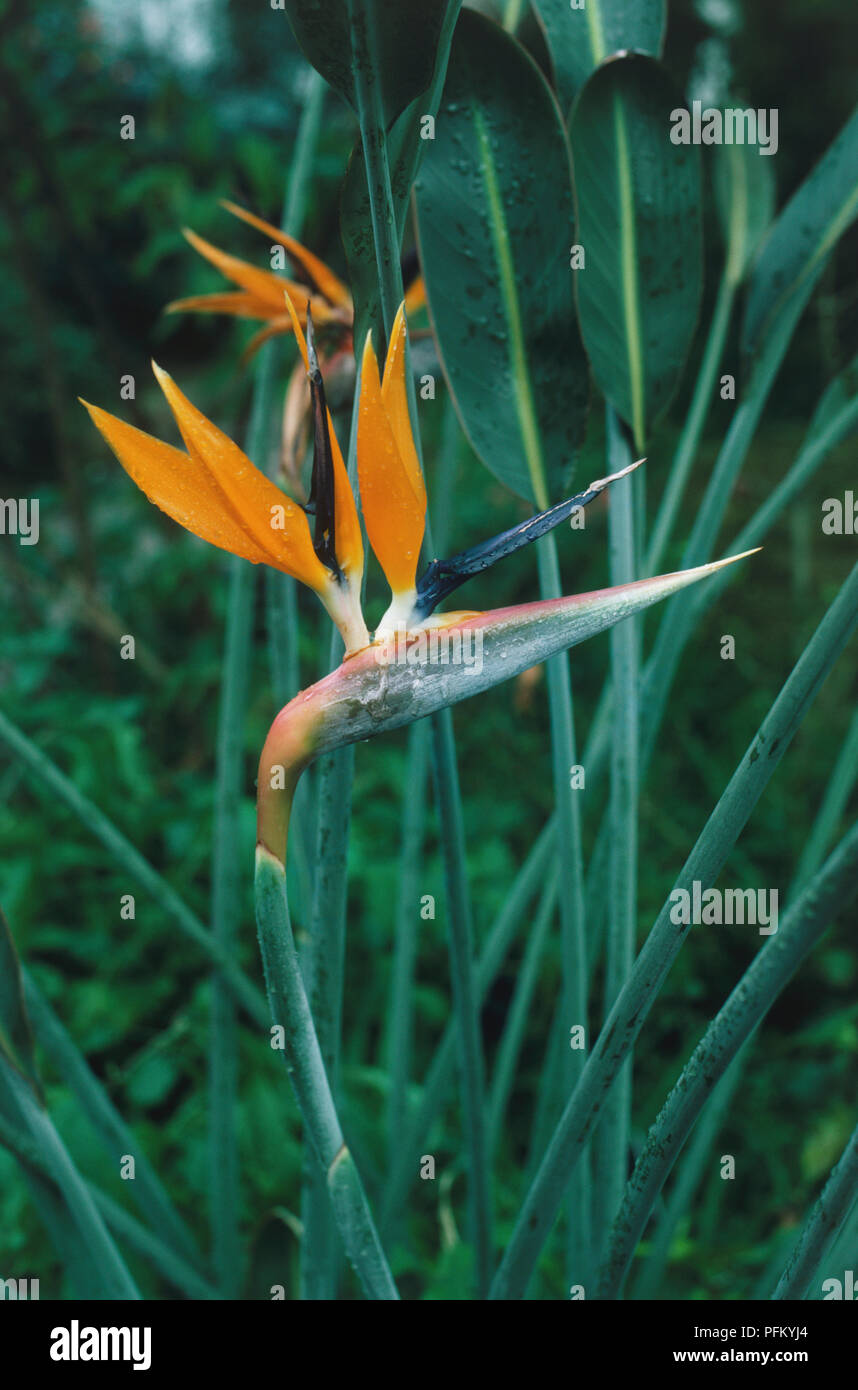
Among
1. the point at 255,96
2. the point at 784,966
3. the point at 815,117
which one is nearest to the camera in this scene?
the point at 784,966

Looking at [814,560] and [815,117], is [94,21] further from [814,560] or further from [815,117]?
[814,560]

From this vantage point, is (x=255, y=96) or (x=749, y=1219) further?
(x=255, y=96)

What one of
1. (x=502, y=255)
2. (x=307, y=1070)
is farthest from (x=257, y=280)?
(x=307, y=1070)

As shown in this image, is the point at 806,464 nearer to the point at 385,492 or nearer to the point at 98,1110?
the point at 385,492

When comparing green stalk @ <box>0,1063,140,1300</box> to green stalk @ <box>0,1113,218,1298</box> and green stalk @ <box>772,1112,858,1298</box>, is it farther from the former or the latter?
green stalk @ <box>772,1112,858,1298</box>

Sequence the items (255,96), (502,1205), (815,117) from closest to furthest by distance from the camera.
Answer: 1. (502,1205)
2. (815,117)
3. (255,96)
